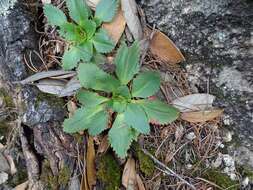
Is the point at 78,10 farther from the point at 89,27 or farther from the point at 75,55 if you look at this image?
the point at 75,55

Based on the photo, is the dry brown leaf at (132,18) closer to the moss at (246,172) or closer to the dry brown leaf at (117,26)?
the dry brown leaf at (117,26)

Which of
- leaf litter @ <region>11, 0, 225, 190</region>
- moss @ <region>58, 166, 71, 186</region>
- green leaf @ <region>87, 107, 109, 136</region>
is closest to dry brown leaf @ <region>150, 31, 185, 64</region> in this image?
leaf litter @ <region>11, 0, 225, 190</region>

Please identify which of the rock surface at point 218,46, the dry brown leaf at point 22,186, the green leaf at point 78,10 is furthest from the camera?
the dry brown leaf at point 22,186

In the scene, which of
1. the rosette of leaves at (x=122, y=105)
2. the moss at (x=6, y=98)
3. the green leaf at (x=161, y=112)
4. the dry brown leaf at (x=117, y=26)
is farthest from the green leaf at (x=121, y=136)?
the moss at (x=6, y=98)

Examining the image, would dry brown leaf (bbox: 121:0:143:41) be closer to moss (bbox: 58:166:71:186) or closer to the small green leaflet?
the small green leaflet

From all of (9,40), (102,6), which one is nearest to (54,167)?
(9,40)

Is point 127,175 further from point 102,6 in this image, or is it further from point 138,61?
point 102,6

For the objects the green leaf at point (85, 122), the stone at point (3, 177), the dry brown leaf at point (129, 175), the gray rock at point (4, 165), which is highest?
the green leaf at point (85, 122)
